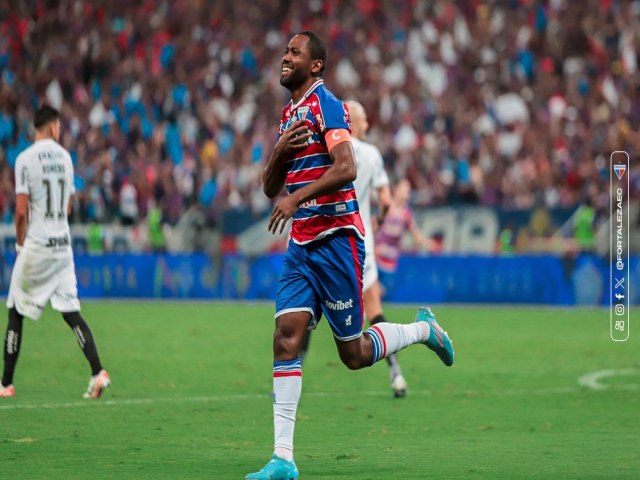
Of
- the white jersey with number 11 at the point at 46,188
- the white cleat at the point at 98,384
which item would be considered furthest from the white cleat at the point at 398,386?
the white jersey with number 11 at the point at 46,188

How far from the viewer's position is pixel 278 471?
263 inches

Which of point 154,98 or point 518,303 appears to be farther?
point 154,98

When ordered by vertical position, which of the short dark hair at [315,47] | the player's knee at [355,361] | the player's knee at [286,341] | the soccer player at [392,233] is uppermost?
the short dark hair at [315,47]

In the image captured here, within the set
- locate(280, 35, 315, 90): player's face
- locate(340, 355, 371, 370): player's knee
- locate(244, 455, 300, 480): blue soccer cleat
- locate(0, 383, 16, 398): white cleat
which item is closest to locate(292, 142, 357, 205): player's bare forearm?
locate(280, 35, 315, 90): player's face

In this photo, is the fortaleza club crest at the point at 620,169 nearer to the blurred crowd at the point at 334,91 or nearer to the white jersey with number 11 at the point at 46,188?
the blurred crowd at the point at 334,91

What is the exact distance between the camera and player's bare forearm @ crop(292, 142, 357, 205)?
6.84 meters

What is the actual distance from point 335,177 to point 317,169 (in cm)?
28

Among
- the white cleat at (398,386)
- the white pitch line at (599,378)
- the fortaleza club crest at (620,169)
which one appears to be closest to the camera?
the white cleat at (398,386)

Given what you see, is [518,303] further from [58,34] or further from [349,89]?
[58,34]

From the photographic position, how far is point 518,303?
80.0ft

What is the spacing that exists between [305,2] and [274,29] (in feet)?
3.83

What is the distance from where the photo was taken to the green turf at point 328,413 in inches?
290

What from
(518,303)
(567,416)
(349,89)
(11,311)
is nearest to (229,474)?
(567,416)

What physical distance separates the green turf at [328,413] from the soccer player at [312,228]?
692 millimetres
